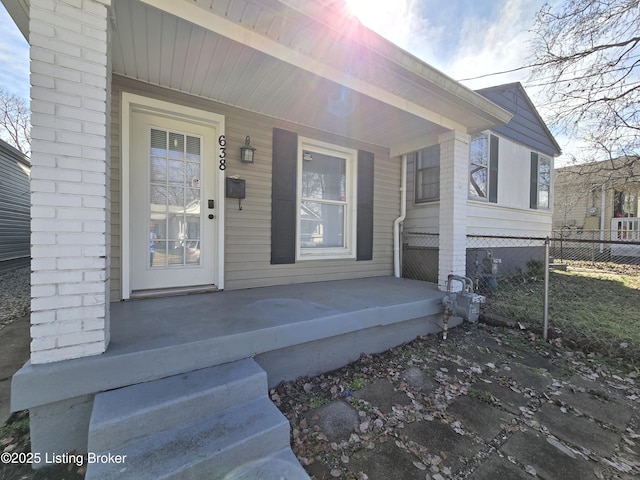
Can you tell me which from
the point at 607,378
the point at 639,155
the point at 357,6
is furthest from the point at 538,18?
the point at 607,378

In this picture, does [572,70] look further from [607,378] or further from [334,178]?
[607,378]

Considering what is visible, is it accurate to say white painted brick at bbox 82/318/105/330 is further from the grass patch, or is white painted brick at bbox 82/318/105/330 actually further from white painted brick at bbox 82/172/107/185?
the grass patch

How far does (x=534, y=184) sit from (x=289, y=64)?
7.21 m

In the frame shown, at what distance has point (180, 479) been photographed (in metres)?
1.33

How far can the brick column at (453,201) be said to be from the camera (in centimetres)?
404

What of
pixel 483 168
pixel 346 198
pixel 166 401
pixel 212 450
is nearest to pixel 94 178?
pixel 166 401

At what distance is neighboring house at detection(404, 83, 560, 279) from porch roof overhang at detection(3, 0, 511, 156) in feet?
3.99

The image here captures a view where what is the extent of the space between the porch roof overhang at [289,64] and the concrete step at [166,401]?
2.50 meters

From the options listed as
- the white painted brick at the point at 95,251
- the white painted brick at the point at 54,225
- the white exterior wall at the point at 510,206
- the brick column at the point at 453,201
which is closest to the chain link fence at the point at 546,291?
the white exterior wall at the point at 510,206

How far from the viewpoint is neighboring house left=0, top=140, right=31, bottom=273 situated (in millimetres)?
7219

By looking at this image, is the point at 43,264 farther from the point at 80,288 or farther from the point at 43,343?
the point at 43,343

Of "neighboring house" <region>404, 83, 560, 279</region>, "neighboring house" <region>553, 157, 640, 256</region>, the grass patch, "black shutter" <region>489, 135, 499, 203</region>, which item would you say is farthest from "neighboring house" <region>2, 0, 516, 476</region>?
"neighboring house" <region>553, 157, 640, 256</region>

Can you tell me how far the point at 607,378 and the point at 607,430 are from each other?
938 mm

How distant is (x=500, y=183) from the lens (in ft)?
20.5
